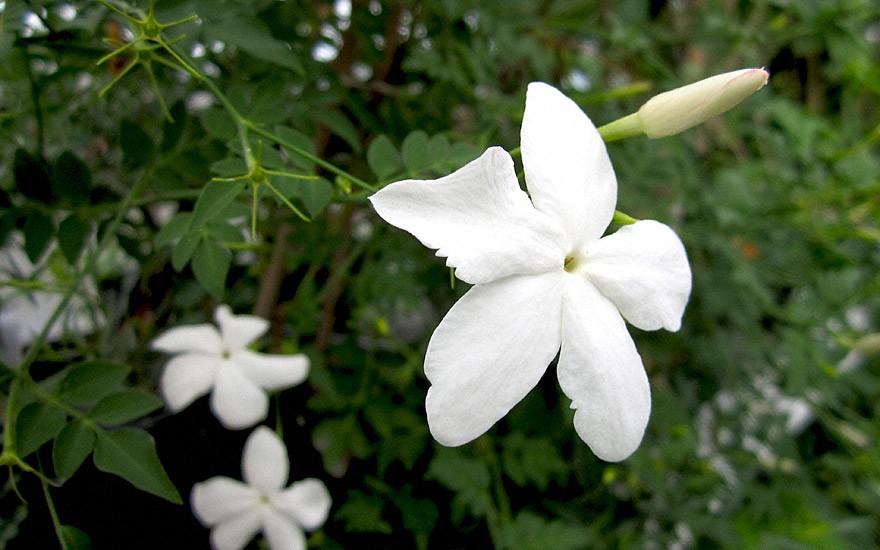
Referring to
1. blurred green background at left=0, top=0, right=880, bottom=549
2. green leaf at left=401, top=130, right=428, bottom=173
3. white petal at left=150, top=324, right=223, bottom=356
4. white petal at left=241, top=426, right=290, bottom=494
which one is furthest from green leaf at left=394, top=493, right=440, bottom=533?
green leaf at left=401, top=130, right=428, bottom=173

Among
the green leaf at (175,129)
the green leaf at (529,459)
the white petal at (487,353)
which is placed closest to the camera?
the white petal at (487,353)

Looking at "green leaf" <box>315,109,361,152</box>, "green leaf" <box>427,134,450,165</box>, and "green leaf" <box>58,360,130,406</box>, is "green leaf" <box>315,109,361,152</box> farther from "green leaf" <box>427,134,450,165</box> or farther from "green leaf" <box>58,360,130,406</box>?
"green leaf" <box>58,360,130,406</box>

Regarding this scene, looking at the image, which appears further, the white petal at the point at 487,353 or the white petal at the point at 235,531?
the white petal at the point at 235,531

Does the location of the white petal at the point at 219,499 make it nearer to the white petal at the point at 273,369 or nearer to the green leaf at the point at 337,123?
the white petal at the point at 273,369

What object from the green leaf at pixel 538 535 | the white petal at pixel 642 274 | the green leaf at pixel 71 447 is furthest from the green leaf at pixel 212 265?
the green leaf at pixel 538 535

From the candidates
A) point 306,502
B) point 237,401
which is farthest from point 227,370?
point 306,502

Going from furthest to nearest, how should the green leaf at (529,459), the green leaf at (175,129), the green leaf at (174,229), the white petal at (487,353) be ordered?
the green leaf at (529,459), the green leaf at (175,129), the green leaf at (174,229), the white petal at (487,353)

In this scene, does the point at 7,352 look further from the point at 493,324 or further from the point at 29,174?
the point at 493,324

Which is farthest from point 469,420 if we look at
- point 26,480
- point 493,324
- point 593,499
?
point 593,499

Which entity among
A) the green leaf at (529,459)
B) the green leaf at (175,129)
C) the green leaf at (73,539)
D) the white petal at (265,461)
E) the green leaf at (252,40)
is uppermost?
the green leaf at (252,40)
